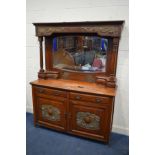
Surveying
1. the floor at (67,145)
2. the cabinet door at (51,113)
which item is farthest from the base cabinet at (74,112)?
the floor at (67,145)

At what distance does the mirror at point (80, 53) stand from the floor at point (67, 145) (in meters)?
1.07

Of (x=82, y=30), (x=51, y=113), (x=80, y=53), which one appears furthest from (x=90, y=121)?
(x=82, y=30)

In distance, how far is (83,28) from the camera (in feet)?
7.14

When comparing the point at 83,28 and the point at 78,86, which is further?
the point at 78,86

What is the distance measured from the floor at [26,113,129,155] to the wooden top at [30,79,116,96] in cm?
79

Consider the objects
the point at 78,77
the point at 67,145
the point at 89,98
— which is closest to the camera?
the point at 89,98

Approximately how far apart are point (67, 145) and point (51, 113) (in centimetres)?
53

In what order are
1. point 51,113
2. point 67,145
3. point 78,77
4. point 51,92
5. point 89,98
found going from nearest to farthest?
point 89,98 → point 67,145 → point 51,92 → point 51,113 → point 78,77

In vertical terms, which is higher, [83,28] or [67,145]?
[83,28]

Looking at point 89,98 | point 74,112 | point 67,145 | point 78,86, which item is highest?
point 78,86

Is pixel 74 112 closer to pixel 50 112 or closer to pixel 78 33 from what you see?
pixel 50 112
